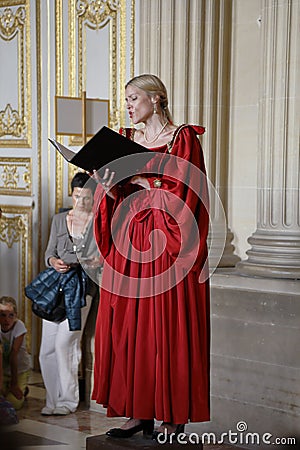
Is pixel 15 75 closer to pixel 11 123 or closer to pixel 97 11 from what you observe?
pixel 11 123

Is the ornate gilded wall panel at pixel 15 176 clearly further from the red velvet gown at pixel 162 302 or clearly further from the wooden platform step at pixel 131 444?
the wooden platform step at pixel 131 444

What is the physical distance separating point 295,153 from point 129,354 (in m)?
1.96

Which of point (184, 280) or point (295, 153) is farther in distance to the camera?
point (295, 153)

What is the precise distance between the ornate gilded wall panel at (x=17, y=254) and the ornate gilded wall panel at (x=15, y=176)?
0.50 feet

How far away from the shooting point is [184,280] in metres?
3.54

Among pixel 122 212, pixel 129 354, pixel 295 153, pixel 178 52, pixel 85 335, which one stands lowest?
pixel 85 335

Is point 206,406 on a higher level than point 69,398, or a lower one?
higher

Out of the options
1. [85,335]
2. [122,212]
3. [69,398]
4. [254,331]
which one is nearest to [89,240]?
[85,335]

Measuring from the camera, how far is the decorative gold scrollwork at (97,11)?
6.31 meters

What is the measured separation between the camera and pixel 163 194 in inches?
137

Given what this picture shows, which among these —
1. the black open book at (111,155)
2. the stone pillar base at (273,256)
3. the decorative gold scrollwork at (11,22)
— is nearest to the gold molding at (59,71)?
the decorative gold scrollwork at (11,22)

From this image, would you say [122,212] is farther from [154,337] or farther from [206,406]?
[206,406]

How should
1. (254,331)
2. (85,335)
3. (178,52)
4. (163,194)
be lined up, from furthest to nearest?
(85,335) → (178,52) → (254,331) → (163,194)

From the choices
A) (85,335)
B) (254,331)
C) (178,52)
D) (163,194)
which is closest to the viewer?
(163,194)
